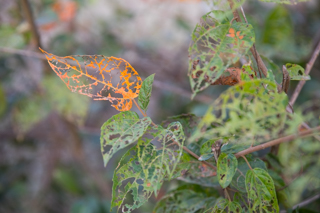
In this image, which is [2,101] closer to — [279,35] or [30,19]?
[30,19]

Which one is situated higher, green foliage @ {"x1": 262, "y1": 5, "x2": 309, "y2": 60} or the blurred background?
green foliage @ {"x1": 262, "y1": 5, "x2": 309, "y2": 60}

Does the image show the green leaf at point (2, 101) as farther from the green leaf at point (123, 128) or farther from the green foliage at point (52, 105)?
the green leaf at point (123, 128)

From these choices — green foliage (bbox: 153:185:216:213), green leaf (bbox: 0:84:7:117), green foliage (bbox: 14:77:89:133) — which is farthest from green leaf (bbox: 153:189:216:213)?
green leaf (bbox: 0:84:7:117)

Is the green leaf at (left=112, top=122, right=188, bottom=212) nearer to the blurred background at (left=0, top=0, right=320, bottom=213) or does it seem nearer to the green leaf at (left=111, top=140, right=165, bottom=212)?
the green leaf at (left=111, top=140, right=165, bottom=212)

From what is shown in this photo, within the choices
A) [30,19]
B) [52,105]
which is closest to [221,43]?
[30,19]

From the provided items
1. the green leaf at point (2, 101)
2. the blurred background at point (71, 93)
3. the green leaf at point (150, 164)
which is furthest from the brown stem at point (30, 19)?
the green leaf at point (150, 164)
